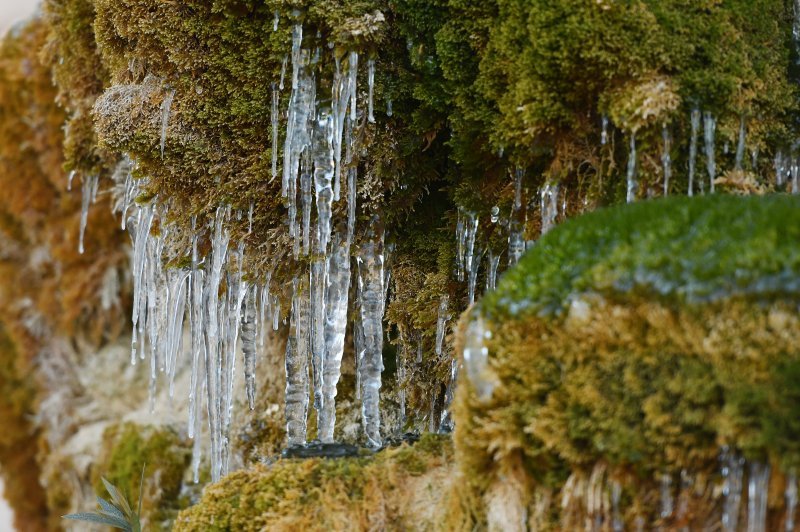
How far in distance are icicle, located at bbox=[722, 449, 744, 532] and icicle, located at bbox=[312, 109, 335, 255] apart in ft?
9.20

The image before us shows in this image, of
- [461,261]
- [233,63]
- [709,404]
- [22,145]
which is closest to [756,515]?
[709,404]

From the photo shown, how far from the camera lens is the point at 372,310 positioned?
5180mm

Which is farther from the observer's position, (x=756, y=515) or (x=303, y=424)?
(x=303, y=424)

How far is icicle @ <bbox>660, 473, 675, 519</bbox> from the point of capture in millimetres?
2795

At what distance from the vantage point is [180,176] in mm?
5195

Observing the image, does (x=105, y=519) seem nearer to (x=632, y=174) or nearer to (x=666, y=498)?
(x=666, y=498)

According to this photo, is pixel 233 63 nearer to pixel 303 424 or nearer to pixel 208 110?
pixel 208 110

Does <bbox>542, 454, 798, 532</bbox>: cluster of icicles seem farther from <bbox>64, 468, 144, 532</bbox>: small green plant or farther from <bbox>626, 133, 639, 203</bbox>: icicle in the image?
<bbox>64, 468, 144, 532</bbox>: small green plant

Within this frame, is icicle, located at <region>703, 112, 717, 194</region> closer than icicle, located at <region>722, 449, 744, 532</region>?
No

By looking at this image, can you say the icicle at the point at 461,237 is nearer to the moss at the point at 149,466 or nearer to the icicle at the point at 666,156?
the icicle at the point at 666,156

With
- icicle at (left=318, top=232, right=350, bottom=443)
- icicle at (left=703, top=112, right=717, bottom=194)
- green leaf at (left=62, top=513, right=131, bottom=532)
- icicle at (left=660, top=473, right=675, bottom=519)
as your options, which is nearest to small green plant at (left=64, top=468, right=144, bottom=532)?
green leaf at (left=62, top=513, right=131, bottom=532)

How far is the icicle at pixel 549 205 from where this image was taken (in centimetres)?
431

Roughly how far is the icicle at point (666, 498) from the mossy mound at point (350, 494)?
0.94 meters

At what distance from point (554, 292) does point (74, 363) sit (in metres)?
8.61
